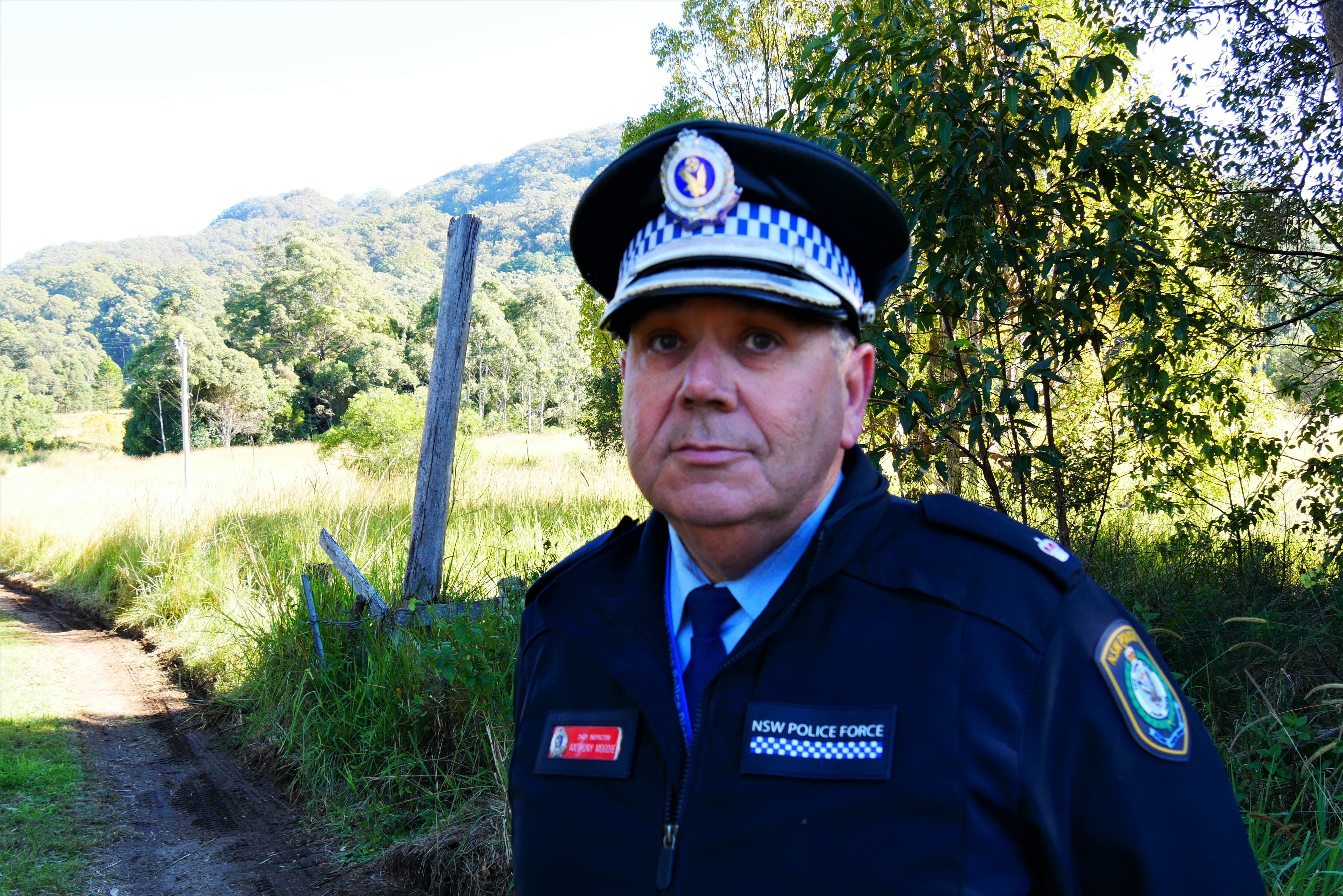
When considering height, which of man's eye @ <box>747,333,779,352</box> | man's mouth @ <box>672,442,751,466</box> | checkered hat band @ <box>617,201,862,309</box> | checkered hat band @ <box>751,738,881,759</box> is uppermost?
checkered hat band @ <box>617,201,862,309</box>

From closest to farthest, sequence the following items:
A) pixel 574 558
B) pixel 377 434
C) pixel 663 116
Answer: pixel 574 558 → pixel 663 116 → pixel 377 434

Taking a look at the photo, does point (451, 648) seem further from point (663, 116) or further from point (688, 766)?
point (663, 116)

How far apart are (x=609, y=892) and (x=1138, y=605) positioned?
163 inches

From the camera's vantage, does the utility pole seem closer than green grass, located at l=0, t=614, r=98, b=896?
No

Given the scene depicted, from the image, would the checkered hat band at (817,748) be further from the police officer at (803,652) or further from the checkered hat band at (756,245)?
the checkered hat band at (756,245)

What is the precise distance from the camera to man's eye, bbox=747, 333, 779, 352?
132 centimetres

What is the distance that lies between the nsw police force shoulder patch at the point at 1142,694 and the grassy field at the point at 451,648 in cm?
170

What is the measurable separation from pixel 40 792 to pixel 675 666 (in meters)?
5.79

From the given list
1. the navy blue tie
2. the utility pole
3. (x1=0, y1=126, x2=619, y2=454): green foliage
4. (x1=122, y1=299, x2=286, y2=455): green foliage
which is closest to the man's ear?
the navy blue tie

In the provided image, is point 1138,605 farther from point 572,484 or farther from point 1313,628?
point 572,484

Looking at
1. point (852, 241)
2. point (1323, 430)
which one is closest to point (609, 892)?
point (852, 241)

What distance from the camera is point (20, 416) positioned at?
44000 mm

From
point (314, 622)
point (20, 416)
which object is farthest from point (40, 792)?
point (20, 416)

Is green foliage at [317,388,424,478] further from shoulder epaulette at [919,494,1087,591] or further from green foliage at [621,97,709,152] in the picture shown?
shoulder epaulette at [919,494,1087,591]
